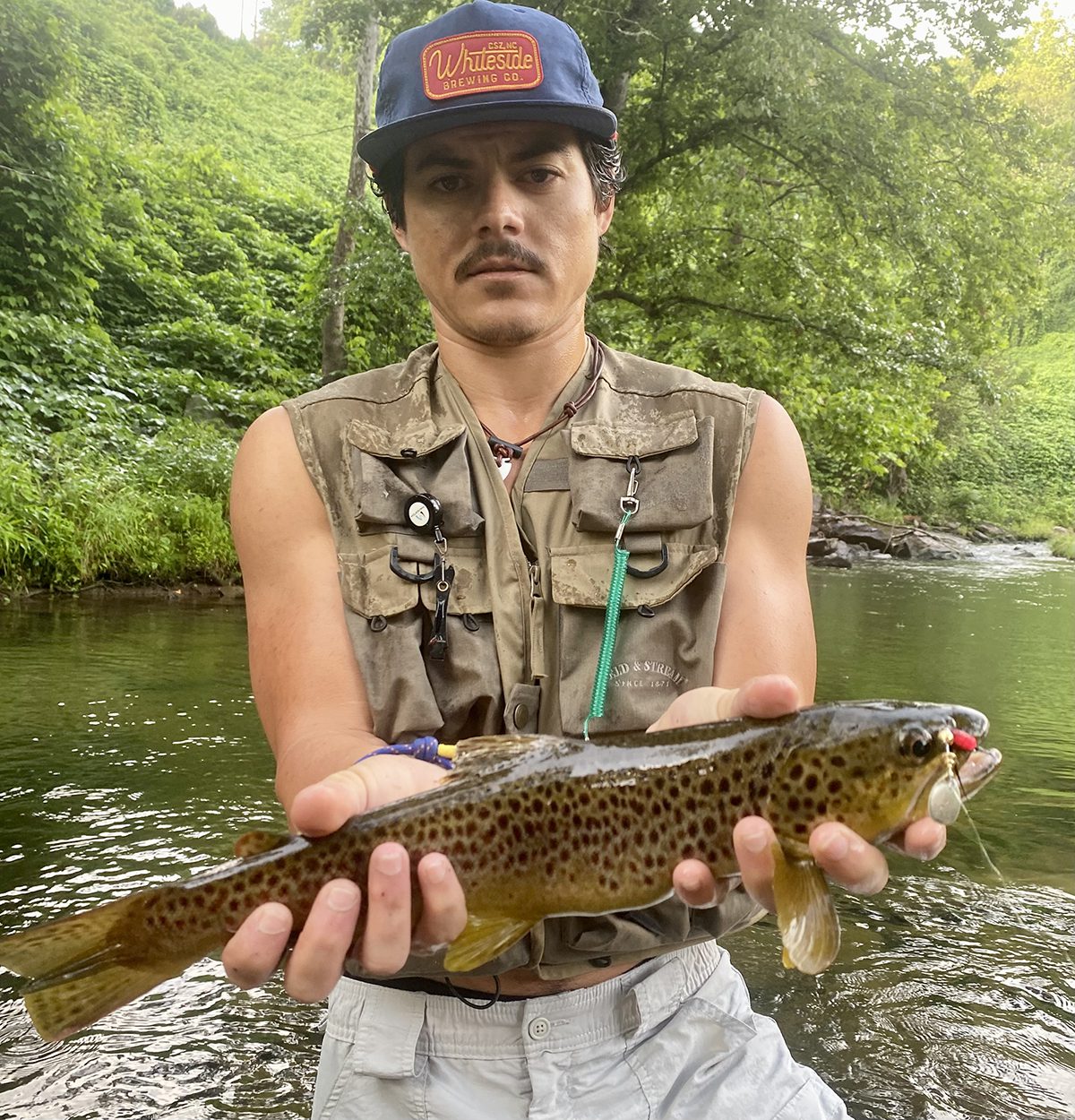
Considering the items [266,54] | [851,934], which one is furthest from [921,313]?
[266,54]

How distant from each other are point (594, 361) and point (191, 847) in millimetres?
3980

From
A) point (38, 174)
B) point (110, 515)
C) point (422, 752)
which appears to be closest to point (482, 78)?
point (422, 752)

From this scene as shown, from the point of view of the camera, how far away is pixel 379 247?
18344 millimetres

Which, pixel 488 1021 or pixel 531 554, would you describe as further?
pixel 531 554

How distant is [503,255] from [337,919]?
179 centimetres

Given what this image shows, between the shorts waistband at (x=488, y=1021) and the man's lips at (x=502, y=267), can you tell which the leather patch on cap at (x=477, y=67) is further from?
the shorts waistband at (x=488, y=1021)

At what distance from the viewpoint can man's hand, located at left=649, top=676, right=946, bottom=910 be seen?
193 cm

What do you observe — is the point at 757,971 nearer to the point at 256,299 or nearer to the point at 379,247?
the point at 379,247

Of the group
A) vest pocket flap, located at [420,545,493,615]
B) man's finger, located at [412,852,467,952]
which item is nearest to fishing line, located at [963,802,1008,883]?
man's finger, located at [412,852,467,952]

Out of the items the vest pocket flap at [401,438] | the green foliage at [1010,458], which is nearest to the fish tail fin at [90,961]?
the vest pocket flap at [401,438]

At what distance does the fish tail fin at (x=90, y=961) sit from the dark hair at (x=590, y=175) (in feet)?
6.71

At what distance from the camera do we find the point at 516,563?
285cm

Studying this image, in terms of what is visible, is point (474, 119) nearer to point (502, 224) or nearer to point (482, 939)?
point (502, 224)

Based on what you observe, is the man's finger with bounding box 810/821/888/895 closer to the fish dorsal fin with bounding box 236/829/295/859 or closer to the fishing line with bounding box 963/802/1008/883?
the fishing line with bounding box 963/802/1008/883
